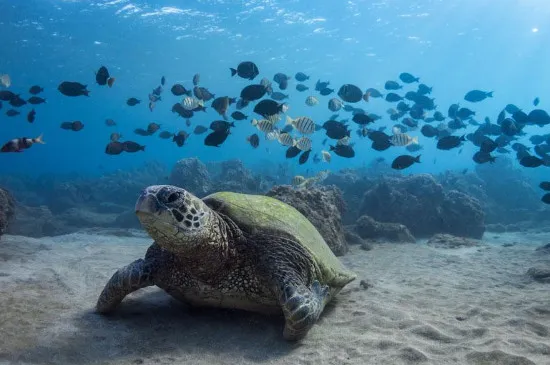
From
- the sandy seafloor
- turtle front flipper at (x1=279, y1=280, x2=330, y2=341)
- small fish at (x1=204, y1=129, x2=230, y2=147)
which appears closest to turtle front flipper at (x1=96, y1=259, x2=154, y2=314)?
the sandy seafloor

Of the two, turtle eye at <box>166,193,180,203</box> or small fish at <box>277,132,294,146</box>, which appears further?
small fish at <box>277,132,294,146</box>

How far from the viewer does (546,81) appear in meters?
85.8

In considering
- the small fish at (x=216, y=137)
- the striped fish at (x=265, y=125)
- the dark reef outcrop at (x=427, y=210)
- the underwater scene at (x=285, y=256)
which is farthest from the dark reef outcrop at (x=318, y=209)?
the dark reef outcrop at (x=427, y=210)

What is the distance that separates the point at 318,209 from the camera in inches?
318

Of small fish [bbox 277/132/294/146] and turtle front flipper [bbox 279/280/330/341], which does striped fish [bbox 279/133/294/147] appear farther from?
turtle front flipper [bbox 279/280/330/341]

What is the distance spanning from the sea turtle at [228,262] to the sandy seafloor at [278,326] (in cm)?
25

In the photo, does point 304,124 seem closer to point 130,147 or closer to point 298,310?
point 130,147

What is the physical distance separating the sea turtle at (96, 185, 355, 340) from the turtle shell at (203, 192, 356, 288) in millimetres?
Answer: 12

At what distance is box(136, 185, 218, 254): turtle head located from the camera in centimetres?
301

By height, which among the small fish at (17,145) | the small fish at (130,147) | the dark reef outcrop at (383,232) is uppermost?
the small fish at (17,145)

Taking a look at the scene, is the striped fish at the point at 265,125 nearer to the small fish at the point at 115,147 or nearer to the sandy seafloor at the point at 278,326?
the small fish at the point at 115,147

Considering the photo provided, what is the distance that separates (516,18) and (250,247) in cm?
4774

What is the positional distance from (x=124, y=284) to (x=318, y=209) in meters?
5.16

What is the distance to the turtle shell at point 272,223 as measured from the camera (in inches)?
154
